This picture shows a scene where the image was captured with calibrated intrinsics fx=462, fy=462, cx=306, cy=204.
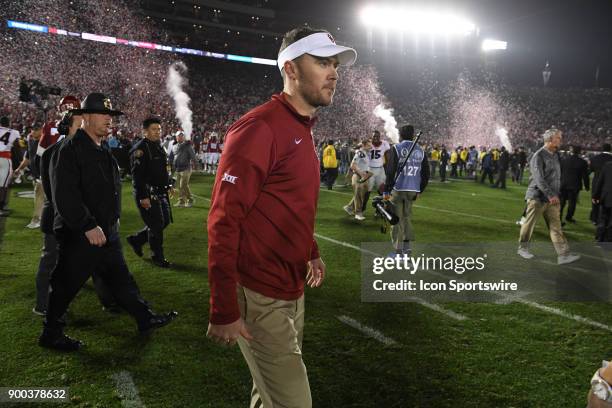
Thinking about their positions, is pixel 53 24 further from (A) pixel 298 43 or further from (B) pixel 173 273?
(A) pixel 298 43

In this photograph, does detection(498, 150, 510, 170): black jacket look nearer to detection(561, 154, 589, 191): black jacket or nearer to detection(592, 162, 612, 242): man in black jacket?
detection(561, 154, 589, 191): black jacket

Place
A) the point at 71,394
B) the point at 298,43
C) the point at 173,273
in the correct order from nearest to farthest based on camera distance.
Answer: the point at 298,43
the point at 71,394
the point at 173,273

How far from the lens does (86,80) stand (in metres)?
39.6

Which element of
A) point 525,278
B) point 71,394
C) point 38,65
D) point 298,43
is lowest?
point 71,394

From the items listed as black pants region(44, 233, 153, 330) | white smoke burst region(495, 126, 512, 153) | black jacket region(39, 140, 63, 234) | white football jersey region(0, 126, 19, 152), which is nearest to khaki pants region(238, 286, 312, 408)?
black pants region(44, 233, 153, 330)

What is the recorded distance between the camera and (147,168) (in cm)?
643

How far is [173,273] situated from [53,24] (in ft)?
146

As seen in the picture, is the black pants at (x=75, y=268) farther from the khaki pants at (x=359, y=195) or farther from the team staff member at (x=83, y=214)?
the khaki pants at (x=359, y=195)

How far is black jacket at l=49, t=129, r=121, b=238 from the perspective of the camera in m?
3.67

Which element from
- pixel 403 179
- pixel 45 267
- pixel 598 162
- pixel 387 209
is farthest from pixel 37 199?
pixel 598 162

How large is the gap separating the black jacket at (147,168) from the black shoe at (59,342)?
2.61 metres

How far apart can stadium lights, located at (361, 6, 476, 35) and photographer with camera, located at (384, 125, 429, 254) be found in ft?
164

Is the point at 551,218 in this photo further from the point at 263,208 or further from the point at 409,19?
the point at 409,19

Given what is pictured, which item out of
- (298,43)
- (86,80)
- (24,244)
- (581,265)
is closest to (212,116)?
(86,80)
